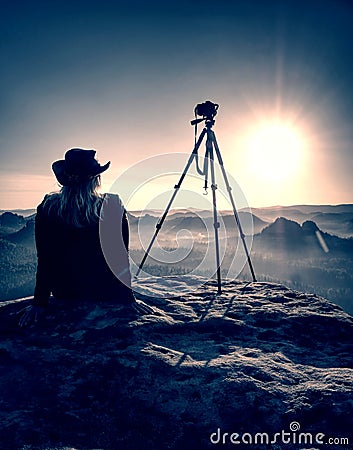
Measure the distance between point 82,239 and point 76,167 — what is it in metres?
0.94

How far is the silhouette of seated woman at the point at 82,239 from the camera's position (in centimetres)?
352

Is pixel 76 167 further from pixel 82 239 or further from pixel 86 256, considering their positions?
pixel 86 256

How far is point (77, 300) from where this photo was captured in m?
3.74

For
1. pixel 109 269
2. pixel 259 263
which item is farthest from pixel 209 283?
pixel 259 263

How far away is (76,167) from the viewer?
3545 millimetres

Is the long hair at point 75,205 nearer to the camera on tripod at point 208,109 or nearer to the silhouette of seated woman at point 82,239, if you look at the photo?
the silhouette of seated woman at point 82,239

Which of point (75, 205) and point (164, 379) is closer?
point (164, 379)

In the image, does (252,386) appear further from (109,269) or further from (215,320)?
(109,269)

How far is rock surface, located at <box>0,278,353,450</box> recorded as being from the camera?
5.97ft

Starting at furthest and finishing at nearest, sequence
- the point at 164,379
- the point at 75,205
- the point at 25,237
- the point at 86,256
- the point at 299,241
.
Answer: the point at 299,241
the point at 25,237
the point at 86,256
the point at 75,205
the point at 164,379

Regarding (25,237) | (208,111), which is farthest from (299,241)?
(208,111)

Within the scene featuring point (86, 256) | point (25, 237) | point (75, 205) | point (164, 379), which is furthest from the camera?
point (25, 237)

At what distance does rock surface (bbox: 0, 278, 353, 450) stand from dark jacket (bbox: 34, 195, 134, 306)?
252 mm

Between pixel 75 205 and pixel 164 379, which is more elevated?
pixel 75 205
